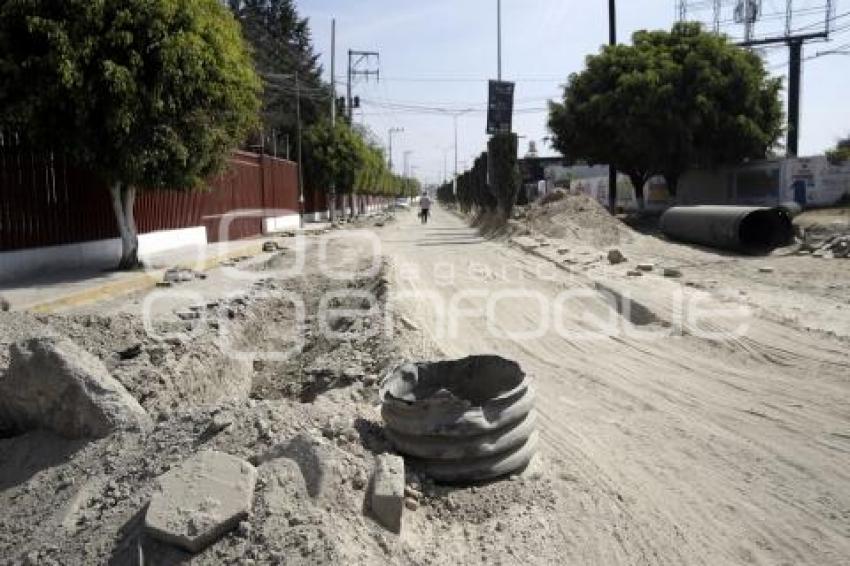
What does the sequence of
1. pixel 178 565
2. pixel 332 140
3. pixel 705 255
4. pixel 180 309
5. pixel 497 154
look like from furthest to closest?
pixel 332 140
pixel 497 154
pixel 705 255
pixel 180 309
pixel 178 565

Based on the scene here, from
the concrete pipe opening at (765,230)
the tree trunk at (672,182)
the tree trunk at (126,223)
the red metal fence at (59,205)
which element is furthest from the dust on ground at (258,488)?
the tree trunk at (672,182)

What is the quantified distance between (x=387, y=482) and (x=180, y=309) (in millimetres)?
6839

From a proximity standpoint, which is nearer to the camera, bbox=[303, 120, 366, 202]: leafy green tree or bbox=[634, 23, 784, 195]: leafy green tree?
bbox=[634, 23, 784, 195]: leafy green tree

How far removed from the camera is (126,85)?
37.8 feet

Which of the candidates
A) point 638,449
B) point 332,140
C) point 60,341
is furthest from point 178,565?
point 332,140

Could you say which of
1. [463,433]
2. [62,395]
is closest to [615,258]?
[463,433]

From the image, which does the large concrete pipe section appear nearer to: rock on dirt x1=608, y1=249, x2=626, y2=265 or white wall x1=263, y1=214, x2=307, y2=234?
rock on dirt x1=608, y1=249, x2=626, y2=265

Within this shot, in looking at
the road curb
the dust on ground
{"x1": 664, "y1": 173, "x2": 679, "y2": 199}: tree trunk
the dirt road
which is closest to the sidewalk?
the road curb

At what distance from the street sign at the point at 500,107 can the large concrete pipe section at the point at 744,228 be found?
44.8 ft

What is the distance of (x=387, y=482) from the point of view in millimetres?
3623

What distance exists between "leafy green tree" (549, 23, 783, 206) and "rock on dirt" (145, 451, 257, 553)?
89.6 ft

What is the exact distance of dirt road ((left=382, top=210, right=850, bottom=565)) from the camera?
3873mm

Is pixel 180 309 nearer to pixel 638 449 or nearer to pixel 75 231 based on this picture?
pixel 75 231

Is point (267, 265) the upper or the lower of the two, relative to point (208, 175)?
lower
